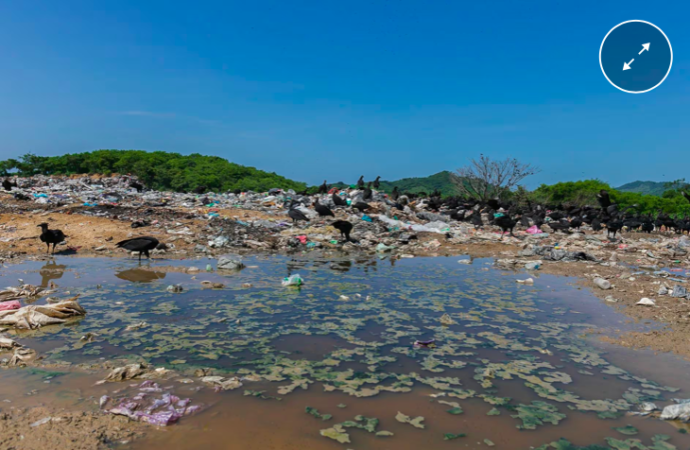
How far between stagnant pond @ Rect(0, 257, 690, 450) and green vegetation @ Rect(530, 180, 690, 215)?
2629 cm

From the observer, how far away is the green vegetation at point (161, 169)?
31094 mm

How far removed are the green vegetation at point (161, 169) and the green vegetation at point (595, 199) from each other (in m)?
21.3

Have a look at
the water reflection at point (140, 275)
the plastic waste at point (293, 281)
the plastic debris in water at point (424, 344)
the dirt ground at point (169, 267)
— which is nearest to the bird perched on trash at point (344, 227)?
the dirt ground at point (169, 267)

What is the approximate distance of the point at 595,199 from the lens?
28.2m

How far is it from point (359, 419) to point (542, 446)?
3.56ft

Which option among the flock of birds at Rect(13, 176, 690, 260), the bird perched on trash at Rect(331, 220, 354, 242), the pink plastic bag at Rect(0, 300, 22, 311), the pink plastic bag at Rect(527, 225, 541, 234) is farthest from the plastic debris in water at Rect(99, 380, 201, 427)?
the pink plastic bag at Rect(527, 225, 541, 234)

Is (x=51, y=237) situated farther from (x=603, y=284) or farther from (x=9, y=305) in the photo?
(x=603, y=284)

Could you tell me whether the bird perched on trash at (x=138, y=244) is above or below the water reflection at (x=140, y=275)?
above

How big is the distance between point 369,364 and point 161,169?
32363mm

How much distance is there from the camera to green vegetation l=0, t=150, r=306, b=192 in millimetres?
31094

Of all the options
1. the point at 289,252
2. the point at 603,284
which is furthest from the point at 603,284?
the point at 289,252

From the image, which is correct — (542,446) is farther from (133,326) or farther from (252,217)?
(252,217)

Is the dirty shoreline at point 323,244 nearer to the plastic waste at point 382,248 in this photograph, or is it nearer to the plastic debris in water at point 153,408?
the plastic waste at point 382,248

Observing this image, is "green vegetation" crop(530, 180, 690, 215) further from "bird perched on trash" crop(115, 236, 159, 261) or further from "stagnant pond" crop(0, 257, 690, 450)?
"bird perched on trash" crop(115, 236, 159, 261)
